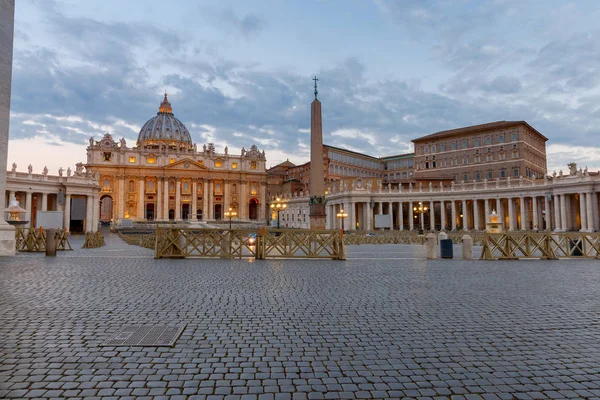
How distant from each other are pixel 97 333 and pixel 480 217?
65.4 meters

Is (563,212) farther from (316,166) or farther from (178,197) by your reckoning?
(178,197)

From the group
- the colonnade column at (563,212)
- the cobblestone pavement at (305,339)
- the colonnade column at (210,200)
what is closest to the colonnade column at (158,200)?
the colonnade column at (210,200)

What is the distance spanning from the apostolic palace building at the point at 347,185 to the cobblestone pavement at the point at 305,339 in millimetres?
33265

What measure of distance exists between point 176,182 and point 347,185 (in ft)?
159

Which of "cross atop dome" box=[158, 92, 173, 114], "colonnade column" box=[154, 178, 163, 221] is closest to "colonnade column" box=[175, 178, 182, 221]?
"colonnade column" box=[154, 178, 163, 221]

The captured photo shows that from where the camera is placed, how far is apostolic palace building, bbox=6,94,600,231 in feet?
160

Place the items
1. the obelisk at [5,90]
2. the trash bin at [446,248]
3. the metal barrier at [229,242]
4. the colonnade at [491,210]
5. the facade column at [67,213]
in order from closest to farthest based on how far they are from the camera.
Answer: the obelisk at [5,90]
the metal barrier at [229,242]
the trash bin at [446,248]
the colonnade at [491,210]
the facade column at [67,213]

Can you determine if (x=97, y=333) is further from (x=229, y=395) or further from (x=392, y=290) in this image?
(x=392, y=290)

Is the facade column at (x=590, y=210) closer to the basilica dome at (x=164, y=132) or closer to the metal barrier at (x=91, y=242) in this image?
the metal barrier at (x=91, y=242)

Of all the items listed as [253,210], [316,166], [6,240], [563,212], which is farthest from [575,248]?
[253,210]

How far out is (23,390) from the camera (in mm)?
3516

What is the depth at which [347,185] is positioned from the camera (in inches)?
2569

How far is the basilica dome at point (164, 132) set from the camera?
376ft

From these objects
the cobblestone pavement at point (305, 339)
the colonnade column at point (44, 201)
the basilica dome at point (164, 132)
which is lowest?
the cobblestone pavement at point (305, 339)
